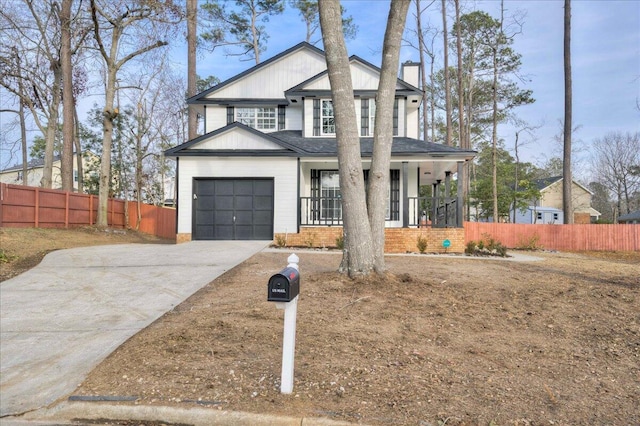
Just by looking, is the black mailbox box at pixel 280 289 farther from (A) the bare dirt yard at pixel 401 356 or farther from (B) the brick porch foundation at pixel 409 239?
(B) the brick porch foundation at pixel 409 239

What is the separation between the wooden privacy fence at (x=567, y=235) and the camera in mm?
21453

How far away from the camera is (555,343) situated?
4648 mm

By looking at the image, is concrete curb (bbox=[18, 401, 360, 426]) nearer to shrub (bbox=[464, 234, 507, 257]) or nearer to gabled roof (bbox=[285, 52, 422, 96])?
shrub (bbox=[464, 234, 507, 257])

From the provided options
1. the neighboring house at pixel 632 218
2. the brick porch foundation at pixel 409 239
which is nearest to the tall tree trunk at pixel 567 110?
the brick porch foundation at pixel 409 239

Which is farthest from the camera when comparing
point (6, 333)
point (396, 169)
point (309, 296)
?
point (396, 169)

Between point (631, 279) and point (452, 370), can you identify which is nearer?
point (452, 370)

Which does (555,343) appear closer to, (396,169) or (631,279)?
(631,279)

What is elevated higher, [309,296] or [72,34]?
[72,34]

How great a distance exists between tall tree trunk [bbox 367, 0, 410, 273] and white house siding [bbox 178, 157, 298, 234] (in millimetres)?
8324

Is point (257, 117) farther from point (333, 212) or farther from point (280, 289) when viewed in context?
point (280, 289)

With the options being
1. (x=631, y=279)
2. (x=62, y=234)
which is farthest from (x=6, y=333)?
(x=62, y=234)

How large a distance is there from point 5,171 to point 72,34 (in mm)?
39798

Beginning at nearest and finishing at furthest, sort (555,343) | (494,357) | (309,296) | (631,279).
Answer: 1. (494,357)
2. (555,343)
3. (309,296)
4. (631,279)

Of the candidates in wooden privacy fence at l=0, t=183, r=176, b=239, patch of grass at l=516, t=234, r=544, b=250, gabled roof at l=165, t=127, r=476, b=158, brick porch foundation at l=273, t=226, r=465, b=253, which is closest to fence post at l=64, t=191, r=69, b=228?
wooden privacy fence at l=0, t=183, r=176, b=239
